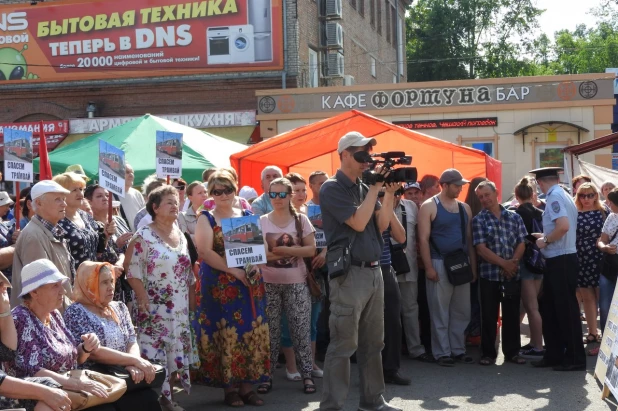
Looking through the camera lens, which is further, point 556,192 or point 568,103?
point 568,103

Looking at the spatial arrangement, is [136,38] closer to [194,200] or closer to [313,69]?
[313,69]

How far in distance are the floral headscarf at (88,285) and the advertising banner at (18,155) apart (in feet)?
7.04

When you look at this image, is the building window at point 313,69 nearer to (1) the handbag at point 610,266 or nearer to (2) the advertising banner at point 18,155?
(1) the handbag at point 610,266

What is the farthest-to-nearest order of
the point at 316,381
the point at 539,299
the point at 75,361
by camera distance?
the point at 539,299 → the point at 316,381 → the point at 75,361

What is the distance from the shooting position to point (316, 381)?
8320 millimetres

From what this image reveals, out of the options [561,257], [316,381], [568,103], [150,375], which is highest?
[568,103]

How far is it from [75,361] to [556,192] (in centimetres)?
494

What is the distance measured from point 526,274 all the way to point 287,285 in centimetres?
276

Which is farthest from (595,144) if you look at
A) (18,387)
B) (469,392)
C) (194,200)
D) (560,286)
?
(18,387)

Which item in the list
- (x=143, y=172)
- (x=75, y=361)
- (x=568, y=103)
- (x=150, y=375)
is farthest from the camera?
(x=568, y=103)

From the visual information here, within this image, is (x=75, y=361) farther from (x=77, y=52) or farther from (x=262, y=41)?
(x=77, y=52)

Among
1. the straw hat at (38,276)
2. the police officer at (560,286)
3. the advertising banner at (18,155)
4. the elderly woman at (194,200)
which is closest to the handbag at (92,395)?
the straw hat at (38,276)

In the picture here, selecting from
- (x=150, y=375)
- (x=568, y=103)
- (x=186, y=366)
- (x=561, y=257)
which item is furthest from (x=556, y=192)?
(x=568, y=103)

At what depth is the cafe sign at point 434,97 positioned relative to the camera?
2436 centimetres
